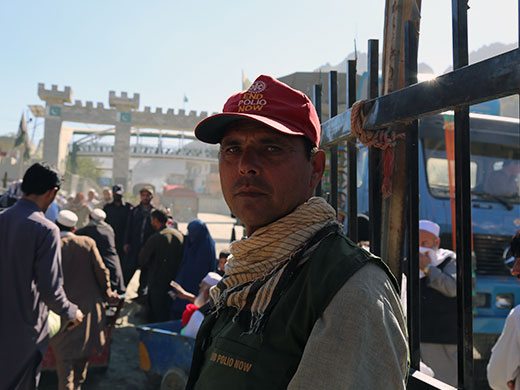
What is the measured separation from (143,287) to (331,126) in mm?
6167

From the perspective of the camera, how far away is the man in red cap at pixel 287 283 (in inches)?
30.8

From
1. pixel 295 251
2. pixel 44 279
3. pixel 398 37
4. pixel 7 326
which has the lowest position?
pixel 7 326

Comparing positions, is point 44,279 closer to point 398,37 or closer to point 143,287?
point 398,37

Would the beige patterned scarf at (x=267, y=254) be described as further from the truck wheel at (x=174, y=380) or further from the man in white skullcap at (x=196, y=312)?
the truck wheel at (x=174, y=380)

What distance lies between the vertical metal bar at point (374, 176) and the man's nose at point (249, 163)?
59 centimetres

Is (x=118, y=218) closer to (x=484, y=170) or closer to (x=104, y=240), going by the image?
(x=104, y=240)

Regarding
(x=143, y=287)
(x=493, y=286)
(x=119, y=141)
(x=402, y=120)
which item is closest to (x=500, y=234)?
(x=493, y=286)

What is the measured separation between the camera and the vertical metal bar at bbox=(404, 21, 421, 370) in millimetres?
1358

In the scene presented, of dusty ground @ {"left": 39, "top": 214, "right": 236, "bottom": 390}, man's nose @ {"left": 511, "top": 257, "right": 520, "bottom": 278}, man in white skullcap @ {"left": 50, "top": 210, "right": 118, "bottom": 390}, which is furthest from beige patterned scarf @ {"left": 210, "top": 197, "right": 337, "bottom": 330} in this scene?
dusty ground @ {"left": 39, "top": 214, "right": 236, "bottom": 390}

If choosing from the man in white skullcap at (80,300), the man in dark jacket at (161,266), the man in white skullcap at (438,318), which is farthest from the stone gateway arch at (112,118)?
the man in white skullcap at (438,318)

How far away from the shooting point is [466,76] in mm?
1096

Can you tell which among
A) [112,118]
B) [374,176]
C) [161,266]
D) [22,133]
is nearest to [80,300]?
[161,266]

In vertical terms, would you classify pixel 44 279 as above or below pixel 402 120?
below

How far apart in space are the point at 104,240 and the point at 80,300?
1038 millimetres
